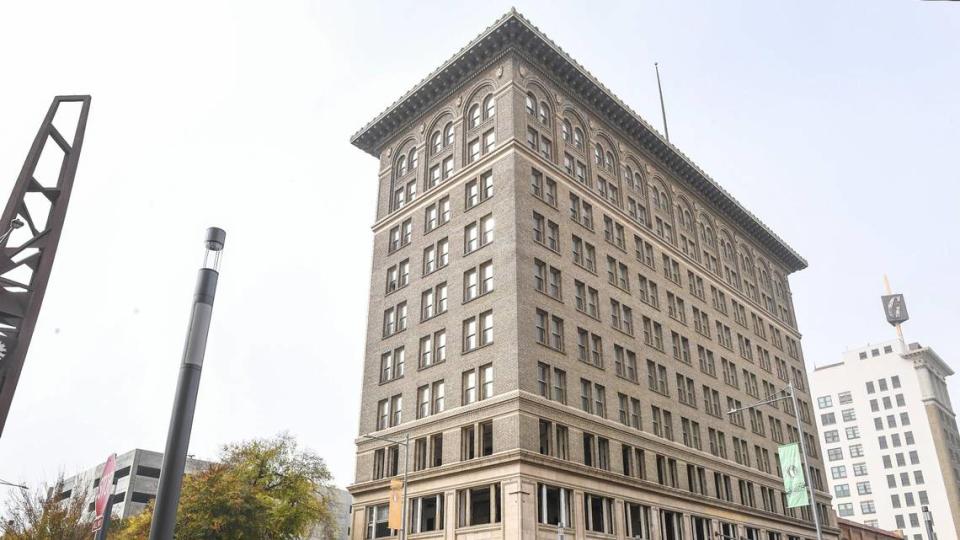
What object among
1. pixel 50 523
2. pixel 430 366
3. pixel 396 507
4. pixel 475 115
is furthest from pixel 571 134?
pixel 50 523

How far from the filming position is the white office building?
132 metres

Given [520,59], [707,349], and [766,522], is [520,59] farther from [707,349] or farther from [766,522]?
[766,522]

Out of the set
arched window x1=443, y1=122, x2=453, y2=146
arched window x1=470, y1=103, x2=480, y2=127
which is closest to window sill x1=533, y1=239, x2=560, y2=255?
arched window x1=470, y1=103, x2=480, y2=127

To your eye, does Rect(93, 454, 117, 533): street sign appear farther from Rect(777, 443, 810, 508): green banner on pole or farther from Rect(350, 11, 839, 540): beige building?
Rect(777, 443, 810, 508): green banner on pole

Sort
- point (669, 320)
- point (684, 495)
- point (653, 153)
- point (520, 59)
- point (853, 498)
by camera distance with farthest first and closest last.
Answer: point (853, 498)
point (653, 153)
point (669, 320)
point (520, 59)
point (684, 495)

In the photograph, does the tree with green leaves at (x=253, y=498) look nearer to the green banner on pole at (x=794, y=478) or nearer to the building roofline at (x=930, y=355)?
the green banner on pole at (x=794, y=478)

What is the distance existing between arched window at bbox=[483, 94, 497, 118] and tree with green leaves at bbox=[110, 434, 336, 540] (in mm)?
28804

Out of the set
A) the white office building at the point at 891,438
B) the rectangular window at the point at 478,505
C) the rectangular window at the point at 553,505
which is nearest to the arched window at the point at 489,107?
the rectangular window at the point at 478,505

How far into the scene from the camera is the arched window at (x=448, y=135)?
58656 millimetres

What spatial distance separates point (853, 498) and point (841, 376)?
2393 centimetres

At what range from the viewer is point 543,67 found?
2270 inches

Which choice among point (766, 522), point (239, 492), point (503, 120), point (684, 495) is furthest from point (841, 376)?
point (239, 492)

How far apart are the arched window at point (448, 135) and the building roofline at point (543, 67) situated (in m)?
2.69

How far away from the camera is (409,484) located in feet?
153
